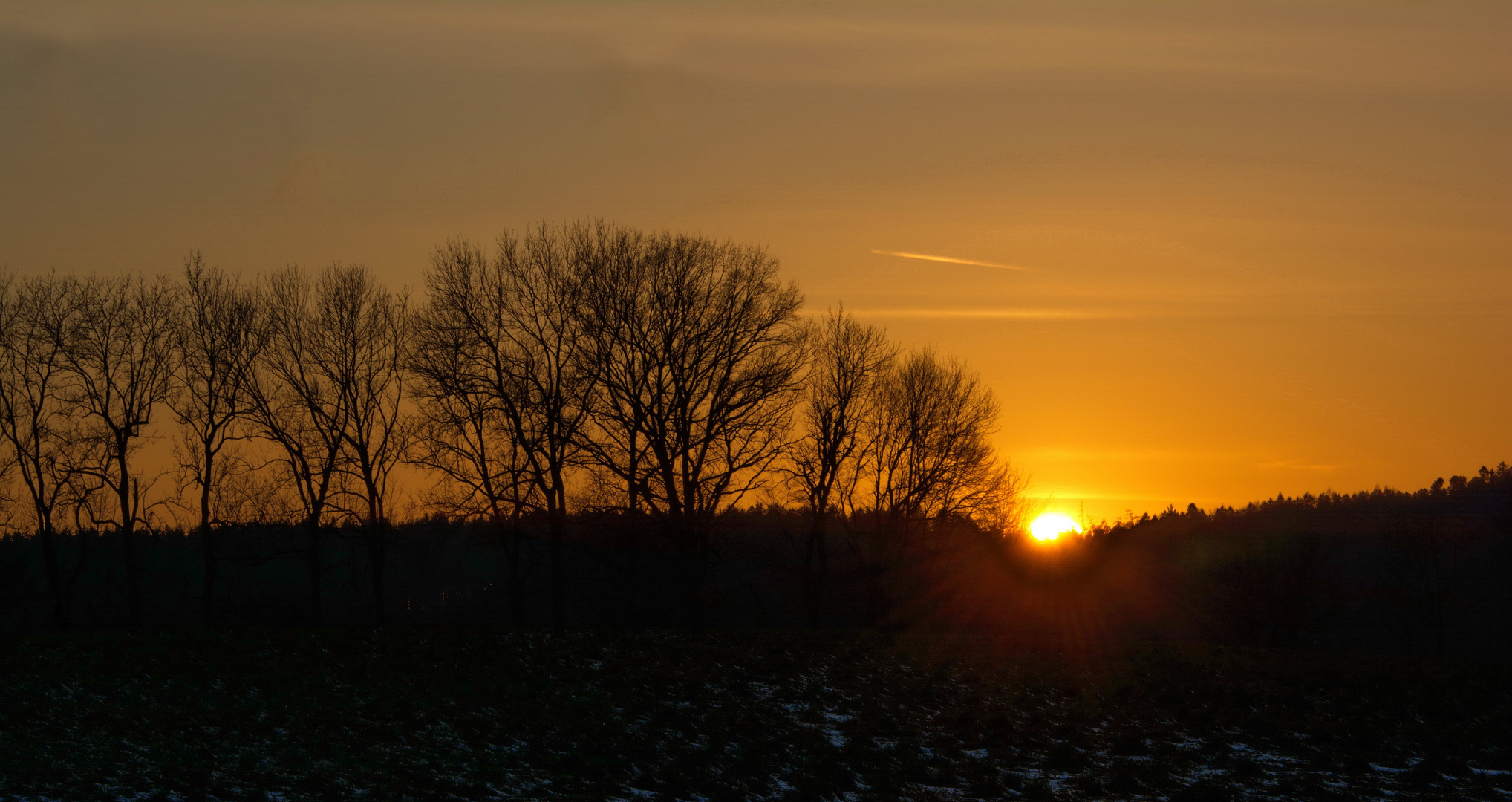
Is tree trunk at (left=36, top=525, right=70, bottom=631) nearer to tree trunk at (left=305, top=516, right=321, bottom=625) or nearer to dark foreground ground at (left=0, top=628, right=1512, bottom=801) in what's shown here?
tree trunk at (left=305, top=516, right=321, bottom=625)

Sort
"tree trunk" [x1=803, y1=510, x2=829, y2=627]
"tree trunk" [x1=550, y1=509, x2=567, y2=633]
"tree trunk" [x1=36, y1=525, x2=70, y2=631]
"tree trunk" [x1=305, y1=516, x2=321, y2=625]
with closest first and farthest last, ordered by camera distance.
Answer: "tree trunk" [x1=550, y1=509, x2=567, y2=633], "tree trunk" [x1=36, y1=525, x2=70, y2=631], "tree trunk" [x1=305, y1=516, x2=321, y2=625], "tree trunk" [x1=803, y1=510, x2=829, y2=627]

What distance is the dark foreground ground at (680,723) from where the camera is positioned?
1415cm

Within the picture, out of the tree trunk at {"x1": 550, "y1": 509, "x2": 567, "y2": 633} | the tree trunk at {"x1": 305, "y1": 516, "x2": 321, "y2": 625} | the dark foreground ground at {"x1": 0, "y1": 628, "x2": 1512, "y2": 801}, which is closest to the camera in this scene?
the dark foreground ground at {"x1": 0, "y1": 628, "x2": 1512, "y2": 801}

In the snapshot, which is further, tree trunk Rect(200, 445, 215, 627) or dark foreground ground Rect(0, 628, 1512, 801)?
tree trunk Rect(200, 445, 215, 627)

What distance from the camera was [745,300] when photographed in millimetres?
40625

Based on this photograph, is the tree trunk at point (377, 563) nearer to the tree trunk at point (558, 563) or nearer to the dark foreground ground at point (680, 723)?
the tree trunk at point (558, 563)

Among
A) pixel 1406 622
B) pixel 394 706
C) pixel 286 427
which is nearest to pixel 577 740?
pixel 394 706

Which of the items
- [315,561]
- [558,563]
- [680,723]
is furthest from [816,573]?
[680,723]

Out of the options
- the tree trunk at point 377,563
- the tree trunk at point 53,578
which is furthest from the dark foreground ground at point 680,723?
the tree trunk at point 53,578

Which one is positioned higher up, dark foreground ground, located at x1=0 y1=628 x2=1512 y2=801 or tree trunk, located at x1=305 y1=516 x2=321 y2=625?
tree trunk, located at x1=305 y1=516 x2=321 y2=625

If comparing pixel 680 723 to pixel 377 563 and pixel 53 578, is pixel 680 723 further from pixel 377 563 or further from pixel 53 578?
pixel 53 578

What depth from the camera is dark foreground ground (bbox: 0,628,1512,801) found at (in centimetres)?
1415

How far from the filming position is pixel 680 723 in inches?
741

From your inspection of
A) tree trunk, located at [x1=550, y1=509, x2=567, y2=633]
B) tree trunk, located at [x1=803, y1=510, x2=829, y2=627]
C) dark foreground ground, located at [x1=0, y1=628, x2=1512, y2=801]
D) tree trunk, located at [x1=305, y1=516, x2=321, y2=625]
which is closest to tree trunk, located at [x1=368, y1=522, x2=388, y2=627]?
tree trunk, located at [x1=305, y1=516, x2=321, y2=625]
